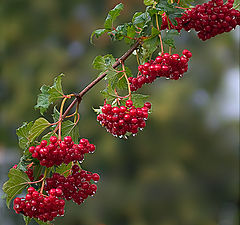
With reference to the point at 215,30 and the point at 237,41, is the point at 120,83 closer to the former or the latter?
the point at 215,30

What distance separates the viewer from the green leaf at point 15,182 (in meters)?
0.66

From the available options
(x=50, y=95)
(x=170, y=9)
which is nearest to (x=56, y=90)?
(x=50, y=95)

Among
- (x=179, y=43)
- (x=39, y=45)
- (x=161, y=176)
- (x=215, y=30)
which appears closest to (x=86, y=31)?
(x=39, y=45)

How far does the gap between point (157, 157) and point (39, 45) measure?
1562mm

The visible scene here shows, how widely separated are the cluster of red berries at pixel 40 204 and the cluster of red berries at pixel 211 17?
35 centimetres

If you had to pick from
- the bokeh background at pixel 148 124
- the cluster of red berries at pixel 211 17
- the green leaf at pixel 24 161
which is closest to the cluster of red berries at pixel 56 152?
the green leaf at pixel 24 161

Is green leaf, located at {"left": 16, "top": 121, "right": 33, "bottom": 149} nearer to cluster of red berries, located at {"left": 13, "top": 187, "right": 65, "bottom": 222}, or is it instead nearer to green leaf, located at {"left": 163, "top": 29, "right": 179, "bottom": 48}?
cluster of red berries, located at {"left": 13, "top": 187, "right": 65, "bottom": 222}

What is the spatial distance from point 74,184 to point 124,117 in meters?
0.16

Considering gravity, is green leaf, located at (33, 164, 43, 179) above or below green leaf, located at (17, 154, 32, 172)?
below

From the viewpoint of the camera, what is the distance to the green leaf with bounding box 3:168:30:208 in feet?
2.17

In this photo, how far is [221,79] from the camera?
425 cm

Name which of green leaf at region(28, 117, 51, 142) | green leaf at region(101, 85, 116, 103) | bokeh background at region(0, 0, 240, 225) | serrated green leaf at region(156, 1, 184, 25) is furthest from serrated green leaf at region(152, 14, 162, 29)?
bokeh background at region(0, 0, 240, 225)

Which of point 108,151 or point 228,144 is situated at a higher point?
point 108,151

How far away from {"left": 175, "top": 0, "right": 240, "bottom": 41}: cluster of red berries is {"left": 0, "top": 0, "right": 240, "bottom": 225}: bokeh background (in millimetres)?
2810
